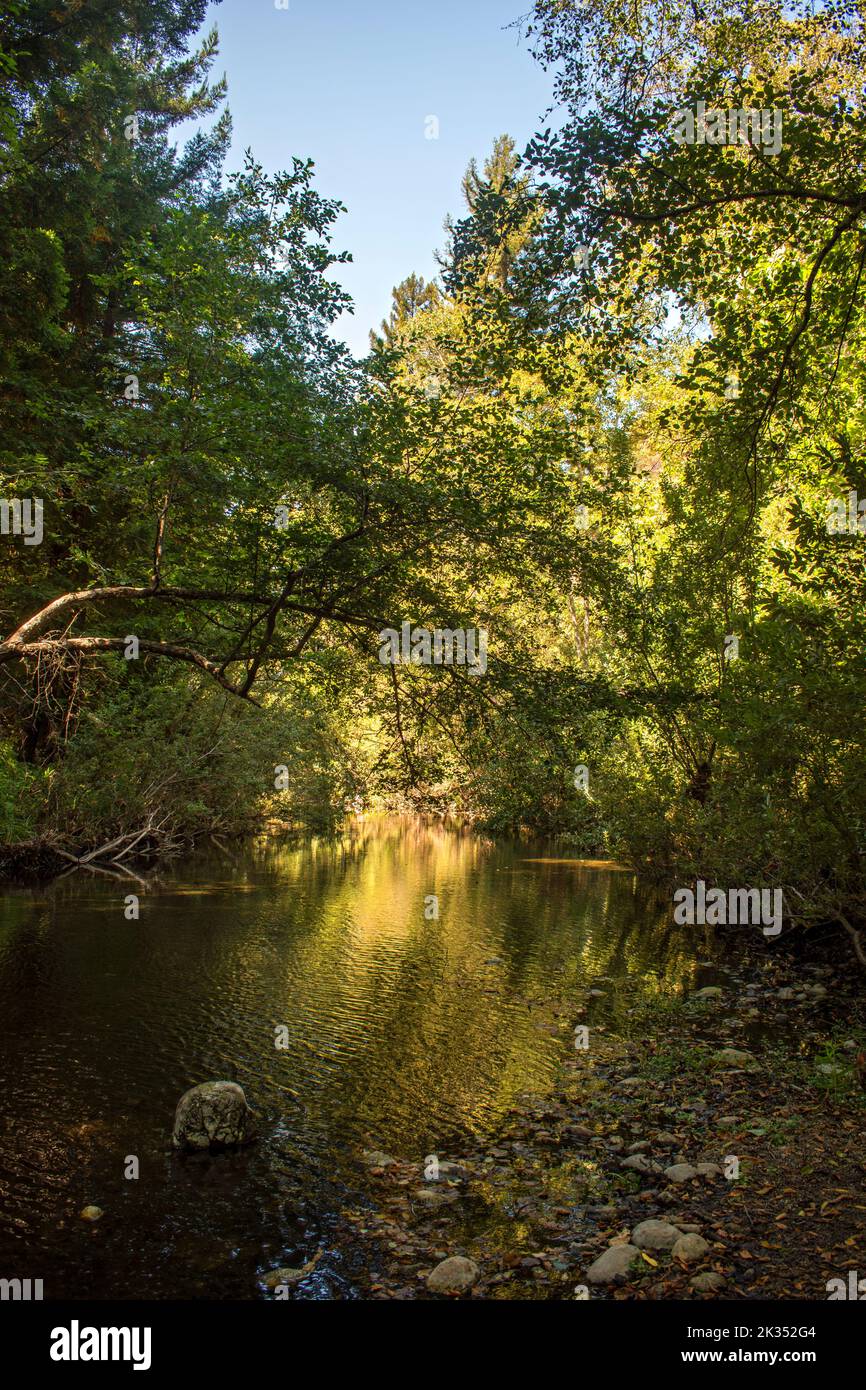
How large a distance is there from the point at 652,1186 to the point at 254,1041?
5528 mm

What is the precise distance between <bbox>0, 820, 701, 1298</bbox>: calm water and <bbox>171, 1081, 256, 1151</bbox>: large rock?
17cm

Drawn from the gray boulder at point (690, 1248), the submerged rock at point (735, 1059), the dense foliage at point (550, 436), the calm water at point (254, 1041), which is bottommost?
the calm water at point (254, 1041)

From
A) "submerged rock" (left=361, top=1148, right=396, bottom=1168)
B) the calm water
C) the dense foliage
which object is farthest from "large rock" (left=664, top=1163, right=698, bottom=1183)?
the dense foliage

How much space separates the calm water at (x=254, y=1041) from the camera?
6.21 m

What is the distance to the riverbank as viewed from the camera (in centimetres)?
A: 531

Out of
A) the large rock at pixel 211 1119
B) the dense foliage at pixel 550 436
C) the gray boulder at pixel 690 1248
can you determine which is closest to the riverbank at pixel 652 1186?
the gray boulder at pixel 690 1248

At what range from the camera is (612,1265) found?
17.7 feet

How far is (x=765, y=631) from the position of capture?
9273 mm

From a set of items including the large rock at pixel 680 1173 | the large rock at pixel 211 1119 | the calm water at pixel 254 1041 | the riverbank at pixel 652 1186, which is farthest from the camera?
the large rock at pixel 211 1119

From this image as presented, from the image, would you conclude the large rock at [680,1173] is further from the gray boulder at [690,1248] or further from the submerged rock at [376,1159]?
the submerged rock at [376,1159]

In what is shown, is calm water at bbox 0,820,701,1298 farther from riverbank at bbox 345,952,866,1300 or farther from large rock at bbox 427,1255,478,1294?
large rock at bbox 427,1255,478,1294

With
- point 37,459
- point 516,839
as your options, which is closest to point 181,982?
point 37,459

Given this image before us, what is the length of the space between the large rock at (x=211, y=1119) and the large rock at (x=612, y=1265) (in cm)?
364

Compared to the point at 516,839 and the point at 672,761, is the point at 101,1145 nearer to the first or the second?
the point at 672,761
